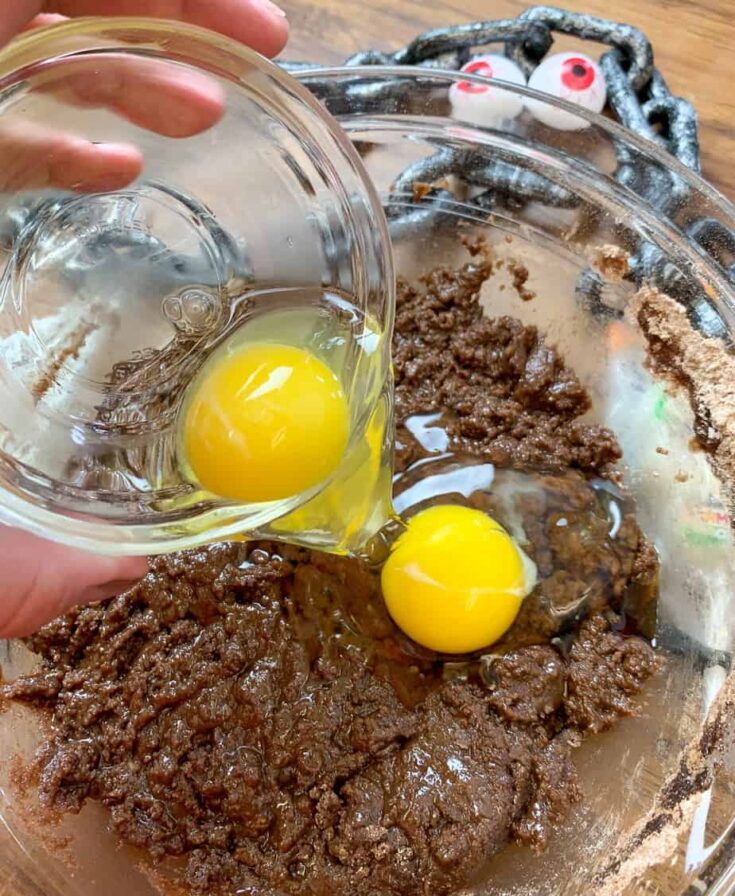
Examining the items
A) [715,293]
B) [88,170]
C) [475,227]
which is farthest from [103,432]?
[715,293]

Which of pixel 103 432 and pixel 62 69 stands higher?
pixel 62 69

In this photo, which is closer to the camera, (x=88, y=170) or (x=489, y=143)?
(x=88, y=170)

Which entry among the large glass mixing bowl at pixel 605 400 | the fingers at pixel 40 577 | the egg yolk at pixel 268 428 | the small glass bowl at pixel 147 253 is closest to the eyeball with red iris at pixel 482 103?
the large glass mixing bowl at pixel 605 400

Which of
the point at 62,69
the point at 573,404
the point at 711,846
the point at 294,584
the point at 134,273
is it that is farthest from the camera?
the point at 573,404

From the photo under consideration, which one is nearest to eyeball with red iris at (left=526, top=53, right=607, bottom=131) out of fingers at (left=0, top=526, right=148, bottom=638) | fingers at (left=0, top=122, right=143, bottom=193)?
fingers at (left=0, top=122, right=143, bottom=193)

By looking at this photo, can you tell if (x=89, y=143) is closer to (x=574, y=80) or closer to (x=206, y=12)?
(x=206, y=12)

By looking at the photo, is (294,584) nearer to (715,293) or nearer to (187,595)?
(187,595)

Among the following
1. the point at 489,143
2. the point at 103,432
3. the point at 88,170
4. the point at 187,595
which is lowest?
the point at 187,595

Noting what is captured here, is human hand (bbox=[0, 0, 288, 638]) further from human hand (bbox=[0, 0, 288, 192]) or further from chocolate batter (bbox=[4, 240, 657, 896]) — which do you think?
chocolate batter (bbox=[4, 240, 657, 896])
